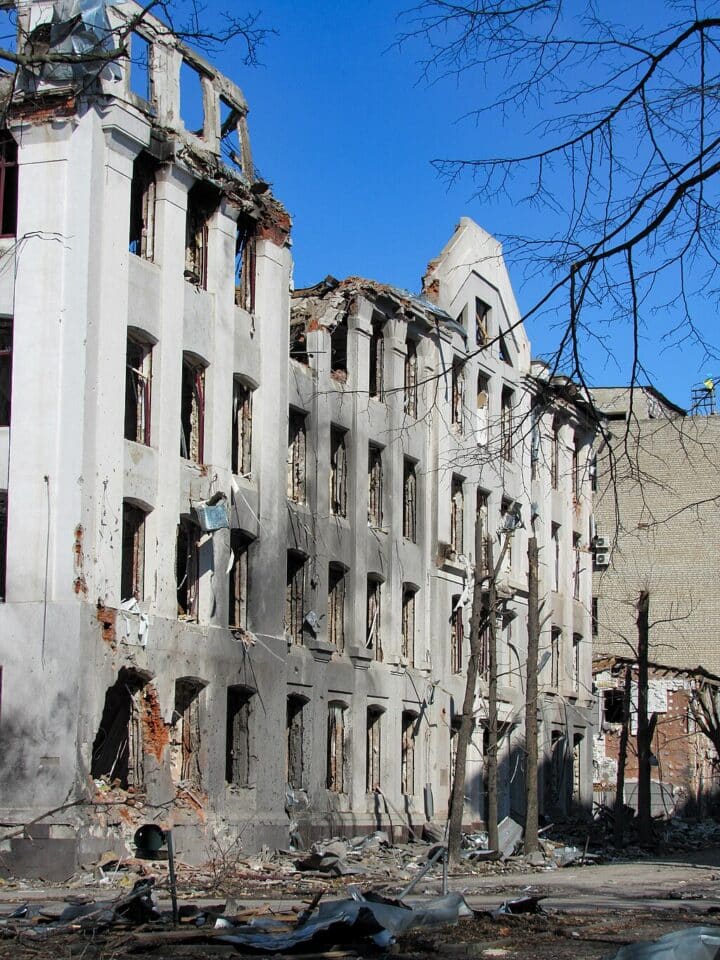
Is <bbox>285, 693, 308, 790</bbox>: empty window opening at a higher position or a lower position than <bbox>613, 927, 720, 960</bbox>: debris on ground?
higher

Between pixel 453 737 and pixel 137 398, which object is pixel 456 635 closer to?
pixel 453 737

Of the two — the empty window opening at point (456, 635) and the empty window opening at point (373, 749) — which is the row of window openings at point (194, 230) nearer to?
the empty window opening at point (373, 749)

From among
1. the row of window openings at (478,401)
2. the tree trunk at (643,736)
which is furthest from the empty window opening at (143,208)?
the tree trunk at (643,736)

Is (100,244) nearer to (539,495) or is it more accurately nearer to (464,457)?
(464,457)

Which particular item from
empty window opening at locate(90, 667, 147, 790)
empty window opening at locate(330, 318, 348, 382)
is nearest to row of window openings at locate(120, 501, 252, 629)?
empty window opening at locate(90, 667, 147, 790)

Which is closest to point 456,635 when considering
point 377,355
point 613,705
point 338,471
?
point 338,471

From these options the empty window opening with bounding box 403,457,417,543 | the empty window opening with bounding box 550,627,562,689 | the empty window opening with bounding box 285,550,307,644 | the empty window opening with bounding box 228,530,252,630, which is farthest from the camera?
the empty window opening with bounding box 550,627,562,689

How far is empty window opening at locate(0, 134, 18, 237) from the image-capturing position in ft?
89.8

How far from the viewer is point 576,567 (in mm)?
51906

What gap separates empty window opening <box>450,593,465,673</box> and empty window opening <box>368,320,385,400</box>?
22.0 feet

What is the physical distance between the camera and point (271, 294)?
108ft

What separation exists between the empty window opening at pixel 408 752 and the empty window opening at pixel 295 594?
230 inches

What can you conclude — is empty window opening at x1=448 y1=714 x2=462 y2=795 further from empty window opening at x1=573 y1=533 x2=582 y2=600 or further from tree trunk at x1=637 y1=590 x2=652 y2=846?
empty window opening at x1=573 y1=533 x2=582 y2=600

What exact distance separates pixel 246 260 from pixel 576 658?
945 inches
